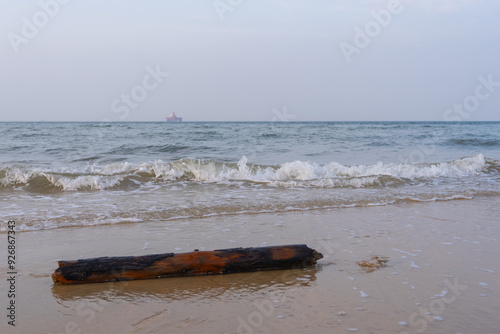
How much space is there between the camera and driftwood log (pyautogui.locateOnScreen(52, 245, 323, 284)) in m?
3.90

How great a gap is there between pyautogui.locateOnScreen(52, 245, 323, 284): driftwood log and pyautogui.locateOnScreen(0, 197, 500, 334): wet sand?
0.26 ft

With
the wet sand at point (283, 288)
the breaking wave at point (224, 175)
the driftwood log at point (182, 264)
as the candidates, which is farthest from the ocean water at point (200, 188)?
the driftwood log at point (182, 264)

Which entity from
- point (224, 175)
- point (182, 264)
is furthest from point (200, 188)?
point (182, 264)

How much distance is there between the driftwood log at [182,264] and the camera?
3.90 m

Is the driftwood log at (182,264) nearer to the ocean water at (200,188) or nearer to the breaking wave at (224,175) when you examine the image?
the ocean water at (200,188)

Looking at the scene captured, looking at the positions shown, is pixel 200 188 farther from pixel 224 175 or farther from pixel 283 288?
pixel 283 288

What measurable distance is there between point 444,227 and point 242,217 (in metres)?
3.19

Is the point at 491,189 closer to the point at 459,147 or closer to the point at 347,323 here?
the point at 347,323

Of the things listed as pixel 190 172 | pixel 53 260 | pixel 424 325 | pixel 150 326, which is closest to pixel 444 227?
pixel 424 325

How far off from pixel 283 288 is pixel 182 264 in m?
1.01

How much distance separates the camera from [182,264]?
4.07 m

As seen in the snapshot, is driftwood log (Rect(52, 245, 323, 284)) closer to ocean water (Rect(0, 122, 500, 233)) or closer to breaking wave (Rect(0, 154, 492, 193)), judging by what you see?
ocean water (Rect(0, 122, 500, 233))

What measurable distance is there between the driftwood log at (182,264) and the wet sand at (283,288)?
8cm

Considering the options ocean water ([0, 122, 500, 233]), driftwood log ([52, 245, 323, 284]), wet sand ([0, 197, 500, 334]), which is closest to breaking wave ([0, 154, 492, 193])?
ocean water ([0, 122, 500, 233])
